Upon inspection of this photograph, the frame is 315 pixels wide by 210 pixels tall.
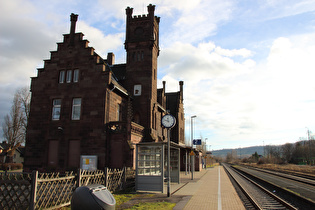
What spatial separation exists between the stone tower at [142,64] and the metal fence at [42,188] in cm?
1321

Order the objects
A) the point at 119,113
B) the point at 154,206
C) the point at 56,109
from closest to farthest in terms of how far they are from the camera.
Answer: the point at 154,206 < the point at 56,109 < the point at 119,113

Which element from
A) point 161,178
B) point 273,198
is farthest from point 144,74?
point 273,198

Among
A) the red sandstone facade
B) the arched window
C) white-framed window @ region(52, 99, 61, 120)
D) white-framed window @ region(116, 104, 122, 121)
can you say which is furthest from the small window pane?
the arched window

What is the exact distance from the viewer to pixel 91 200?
5934 millimetres

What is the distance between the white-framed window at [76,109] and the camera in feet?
70.4

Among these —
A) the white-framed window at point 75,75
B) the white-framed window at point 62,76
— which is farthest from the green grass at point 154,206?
the white-framed window at point 62,76

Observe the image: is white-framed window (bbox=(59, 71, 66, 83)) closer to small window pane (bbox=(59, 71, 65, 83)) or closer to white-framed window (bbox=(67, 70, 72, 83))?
small window pane (bbox=(59, 71, 65, 83))

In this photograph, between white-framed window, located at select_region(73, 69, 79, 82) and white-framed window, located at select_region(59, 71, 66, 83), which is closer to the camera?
white-framed window, located at select_region(73, 69, 79, 82)

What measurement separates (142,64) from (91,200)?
22.6m

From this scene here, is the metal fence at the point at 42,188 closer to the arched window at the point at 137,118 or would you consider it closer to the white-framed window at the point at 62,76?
the white-framed window at the point at 62,76

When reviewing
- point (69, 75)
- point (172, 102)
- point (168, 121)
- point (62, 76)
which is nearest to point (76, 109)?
point (69, 75)

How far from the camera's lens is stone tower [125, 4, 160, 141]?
2645 cm

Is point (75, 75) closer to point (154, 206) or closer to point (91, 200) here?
point (154, 206)

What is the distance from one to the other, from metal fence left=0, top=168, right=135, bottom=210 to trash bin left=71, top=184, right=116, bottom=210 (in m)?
2.53
